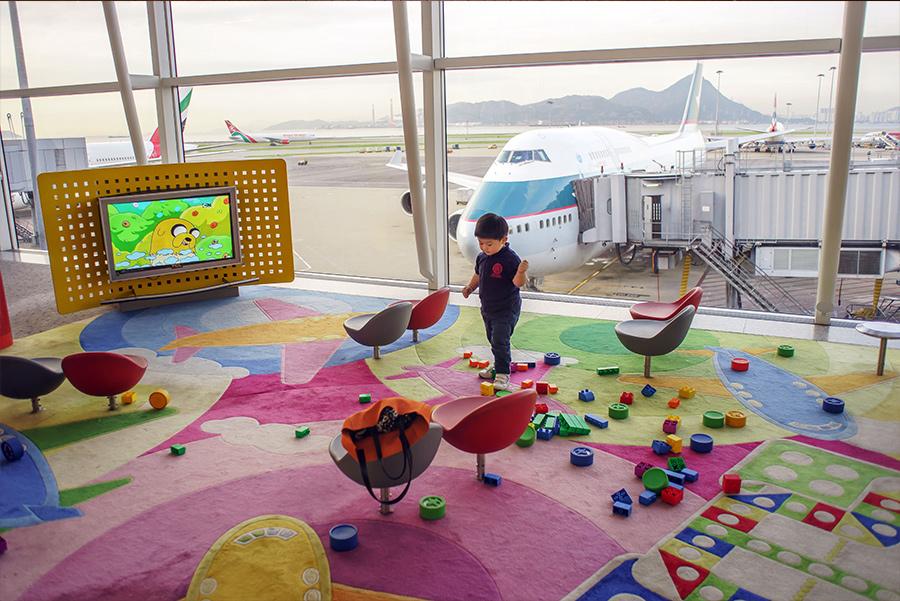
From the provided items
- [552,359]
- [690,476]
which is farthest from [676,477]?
[552,359]

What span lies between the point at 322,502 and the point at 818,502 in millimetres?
2456

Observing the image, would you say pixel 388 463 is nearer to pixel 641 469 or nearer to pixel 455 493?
pixel 455 493

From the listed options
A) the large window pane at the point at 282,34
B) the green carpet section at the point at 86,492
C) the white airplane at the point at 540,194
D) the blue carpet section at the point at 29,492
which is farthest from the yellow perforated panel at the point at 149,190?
the green carpet section at the point at 86,492

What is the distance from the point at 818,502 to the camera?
3.48 meters

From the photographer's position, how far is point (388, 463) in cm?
325

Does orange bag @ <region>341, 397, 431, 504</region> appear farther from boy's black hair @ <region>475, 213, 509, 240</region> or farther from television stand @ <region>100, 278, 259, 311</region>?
television stand @ <region>100, 278, 259, 311</region>

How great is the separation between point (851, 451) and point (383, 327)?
A: 3299 mm

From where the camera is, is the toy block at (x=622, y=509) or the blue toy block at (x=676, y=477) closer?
the toy block at (x=622, y=509)

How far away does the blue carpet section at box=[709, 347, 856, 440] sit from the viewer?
436cm

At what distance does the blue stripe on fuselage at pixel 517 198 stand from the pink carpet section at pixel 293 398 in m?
4.16

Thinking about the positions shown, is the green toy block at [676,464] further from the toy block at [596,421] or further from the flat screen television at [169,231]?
the flat screen television at [169,231]

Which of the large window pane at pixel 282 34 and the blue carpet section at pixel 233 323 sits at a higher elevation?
the large window pane at pixel 282 34

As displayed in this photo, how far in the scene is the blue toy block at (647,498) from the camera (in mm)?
3492

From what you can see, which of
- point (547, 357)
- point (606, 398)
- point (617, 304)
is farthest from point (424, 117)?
point (606, 398)
